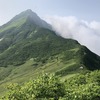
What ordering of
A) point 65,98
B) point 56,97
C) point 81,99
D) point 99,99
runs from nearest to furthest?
point 65,98, point 56,97, point 81,99, point 99,99

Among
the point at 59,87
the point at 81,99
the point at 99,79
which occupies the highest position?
the point at 59,87

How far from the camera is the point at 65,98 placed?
1921 inches

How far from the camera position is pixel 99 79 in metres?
154

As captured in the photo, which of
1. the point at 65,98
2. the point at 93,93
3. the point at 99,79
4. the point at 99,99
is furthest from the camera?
the point at 99,79

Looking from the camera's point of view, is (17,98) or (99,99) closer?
(17,98)

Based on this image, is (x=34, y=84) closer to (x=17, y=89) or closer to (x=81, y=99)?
(x=17, y=89)

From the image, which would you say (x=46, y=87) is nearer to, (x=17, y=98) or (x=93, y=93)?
(x=17, y=98)

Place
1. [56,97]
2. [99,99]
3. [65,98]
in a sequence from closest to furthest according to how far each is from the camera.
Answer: [65,98]
[56,97]
[99,99]

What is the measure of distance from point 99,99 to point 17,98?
125 ft

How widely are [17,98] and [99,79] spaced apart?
10961 centimetres

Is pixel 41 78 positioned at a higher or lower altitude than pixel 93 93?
higher

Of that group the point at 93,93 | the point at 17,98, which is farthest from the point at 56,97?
the point at 93,93

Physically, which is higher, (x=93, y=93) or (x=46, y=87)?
(x=46, y=87)

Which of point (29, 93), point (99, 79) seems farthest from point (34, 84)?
point (99, 79)
